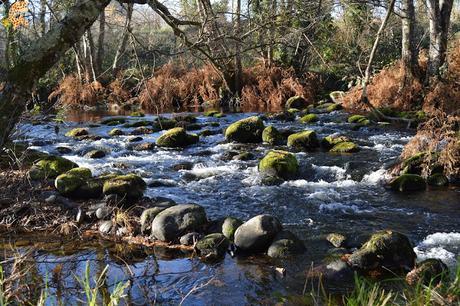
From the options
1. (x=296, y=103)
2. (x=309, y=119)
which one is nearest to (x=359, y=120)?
(x=309, y=119)

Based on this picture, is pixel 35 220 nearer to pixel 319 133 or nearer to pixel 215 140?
pixel 215 140

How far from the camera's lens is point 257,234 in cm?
581

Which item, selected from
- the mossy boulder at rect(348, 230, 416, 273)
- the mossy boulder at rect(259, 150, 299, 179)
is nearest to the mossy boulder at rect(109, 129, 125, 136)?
the mossy boulder at rect(259, 150, 299, 179)

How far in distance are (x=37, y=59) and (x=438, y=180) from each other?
724 cm

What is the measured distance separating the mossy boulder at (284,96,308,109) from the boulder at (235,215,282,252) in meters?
13.1

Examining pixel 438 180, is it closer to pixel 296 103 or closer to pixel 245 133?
pixel 245 133

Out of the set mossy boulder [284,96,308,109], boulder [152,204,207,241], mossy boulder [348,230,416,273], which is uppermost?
mossy boulder [284,96,308,109]

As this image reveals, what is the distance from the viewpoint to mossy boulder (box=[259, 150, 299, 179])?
9078mm

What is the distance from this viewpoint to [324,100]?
63.9ft

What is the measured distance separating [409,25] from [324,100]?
5.23 m

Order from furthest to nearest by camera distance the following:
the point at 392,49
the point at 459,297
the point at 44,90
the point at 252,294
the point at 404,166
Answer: the point at 44,90, the point at 392,49, the point at 404,166, the point at 252,294, the point at 459,297

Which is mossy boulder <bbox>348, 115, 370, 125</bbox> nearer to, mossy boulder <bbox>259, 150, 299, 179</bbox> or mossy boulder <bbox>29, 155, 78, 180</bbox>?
mossy boulder <bbox>259, 150, 299, 179</bbox>

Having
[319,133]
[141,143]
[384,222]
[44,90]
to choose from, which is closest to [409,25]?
[319,133]

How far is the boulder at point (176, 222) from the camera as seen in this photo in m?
6.25
